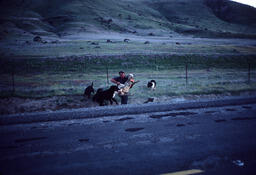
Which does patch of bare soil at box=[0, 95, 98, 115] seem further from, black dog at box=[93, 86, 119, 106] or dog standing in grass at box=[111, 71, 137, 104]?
dog standing in grass at box=[111, 71, 137, 104]

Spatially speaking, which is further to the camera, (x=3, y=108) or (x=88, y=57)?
(x=88, y=57)

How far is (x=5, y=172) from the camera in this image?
3.89 meters

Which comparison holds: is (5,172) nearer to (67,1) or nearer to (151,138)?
(151,138)

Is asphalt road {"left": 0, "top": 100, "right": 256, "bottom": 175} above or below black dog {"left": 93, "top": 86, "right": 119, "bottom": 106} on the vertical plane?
below

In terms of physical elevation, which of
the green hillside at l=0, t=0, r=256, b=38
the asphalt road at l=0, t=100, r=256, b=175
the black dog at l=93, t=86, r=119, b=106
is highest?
the green hillside at l=0, t=0, r=256, b=38

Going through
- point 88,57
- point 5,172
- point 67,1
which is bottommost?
point 5,172

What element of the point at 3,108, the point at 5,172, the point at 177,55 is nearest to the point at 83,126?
the point at 5,172

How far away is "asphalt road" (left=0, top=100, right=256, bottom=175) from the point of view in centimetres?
395

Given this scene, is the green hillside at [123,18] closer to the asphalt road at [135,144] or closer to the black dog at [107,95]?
the black dog at [107,95]

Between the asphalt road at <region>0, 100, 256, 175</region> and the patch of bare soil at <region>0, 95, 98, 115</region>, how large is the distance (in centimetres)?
266

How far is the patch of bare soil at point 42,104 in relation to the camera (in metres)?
9.35

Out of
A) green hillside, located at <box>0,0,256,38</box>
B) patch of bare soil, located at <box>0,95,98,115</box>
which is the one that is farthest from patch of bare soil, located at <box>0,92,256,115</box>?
green hillside, located at <box>0,0,256,38</box>

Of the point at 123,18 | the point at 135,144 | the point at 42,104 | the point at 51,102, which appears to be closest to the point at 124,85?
the point at 51,102

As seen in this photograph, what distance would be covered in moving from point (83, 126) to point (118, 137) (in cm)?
147
